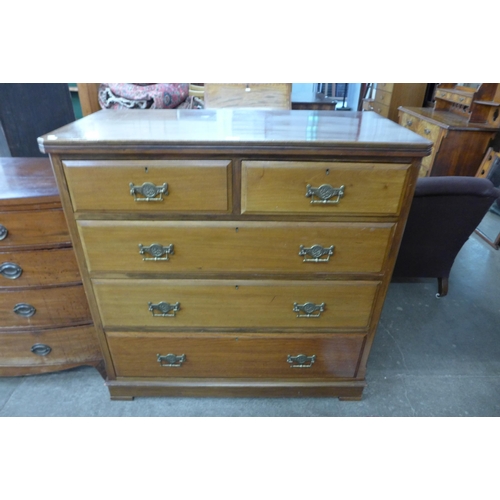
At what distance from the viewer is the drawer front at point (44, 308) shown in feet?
4.64

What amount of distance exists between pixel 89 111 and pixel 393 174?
4.82 feet

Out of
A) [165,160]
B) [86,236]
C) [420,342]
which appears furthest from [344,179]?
[420,342]

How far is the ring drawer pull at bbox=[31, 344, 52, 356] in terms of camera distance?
154cm

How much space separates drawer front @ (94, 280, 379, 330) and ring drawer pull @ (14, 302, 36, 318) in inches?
14.1

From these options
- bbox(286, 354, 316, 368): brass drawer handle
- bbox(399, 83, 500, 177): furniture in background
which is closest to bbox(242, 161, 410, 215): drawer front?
bbox(286, 354, 316, 368): brass drawer handle

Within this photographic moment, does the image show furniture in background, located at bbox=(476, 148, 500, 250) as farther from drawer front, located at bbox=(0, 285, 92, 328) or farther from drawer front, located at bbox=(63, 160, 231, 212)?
drawer front, located at bbox=(0, 285, 92, 328)

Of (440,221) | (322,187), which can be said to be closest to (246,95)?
(322,187)

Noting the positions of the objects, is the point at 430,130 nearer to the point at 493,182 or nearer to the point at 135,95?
the point at 493,182

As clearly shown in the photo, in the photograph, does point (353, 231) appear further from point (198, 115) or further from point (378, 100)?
point (378, 100)

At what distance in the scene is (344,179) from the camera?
41.9 inches

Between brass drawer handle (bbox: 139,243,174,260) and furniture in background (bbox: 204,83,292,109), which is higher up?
furniture in background (bbox: 204,83,292,109)

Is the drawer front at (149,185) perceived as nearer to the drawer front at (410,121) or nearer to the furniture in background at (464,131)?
the furniture in background at (464,131)

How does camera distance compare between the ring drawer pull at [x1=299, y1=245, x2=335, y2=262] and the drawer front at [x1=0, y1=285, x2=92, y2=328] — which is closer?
the ring drawer pull at [x1=299, y1=245, x2=335, y2=262]

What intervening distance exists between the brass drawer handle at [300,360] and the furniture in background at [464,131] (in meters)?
2.31
